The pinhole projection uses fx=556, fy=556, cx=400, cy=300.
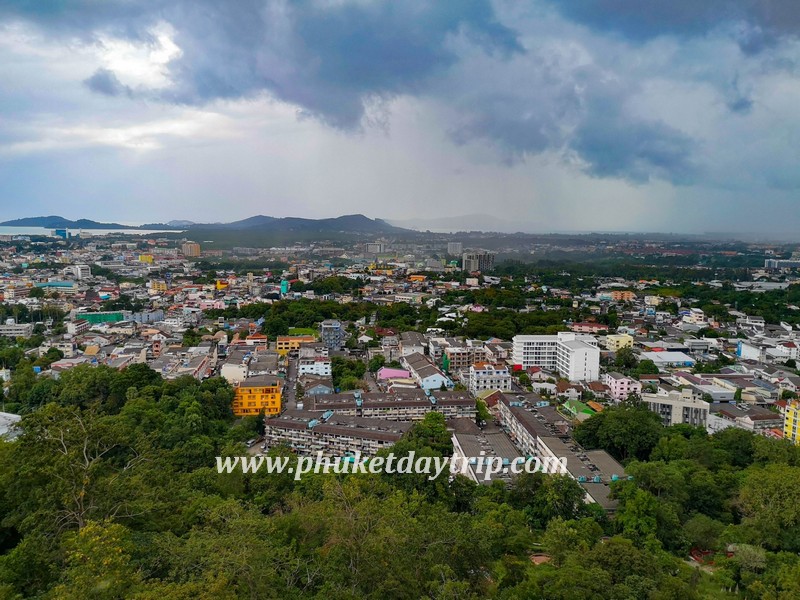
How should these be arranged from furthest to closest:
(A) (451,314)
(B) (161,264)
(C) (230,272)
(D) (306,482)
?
1. (B) (161,264)
2. (C) (230,272)
3. (A) (451,314)
4. (D) (306,482)

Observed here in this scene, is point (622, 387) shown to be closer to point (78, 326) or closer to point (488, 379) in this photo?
point (488, 379)

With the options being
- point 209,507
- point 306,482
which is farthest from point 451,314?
point 209,507

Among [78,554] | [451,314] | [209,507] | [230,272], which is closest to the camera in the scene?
[78,554]

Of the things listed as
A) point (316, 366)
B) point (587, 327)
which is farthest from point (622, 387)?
point (316, 366)

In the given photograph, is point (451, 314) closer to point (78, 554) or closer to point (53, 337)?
point (53, 337)

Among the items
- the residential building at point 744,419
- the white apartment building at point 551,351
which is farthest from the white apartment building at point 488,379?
the residential building at point 744,419

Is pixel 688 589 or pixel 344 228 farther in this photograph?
pixel 344 228

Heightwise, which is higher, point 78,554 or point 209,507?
point 78,554
